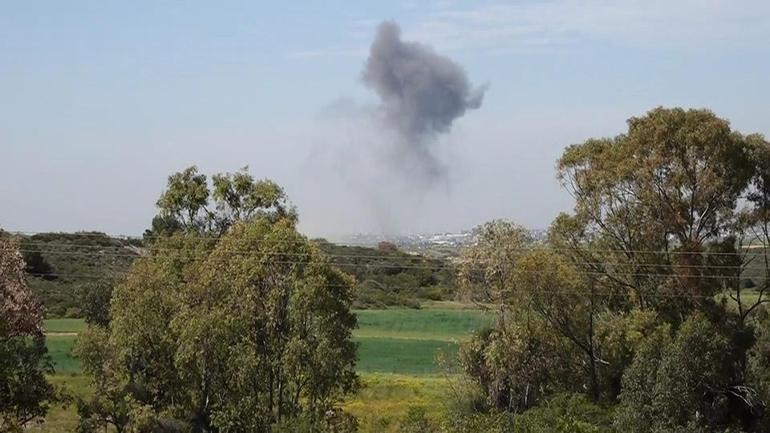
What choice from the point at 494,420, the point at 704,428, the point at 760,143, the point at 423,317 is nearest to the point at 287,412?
the point at 494,420

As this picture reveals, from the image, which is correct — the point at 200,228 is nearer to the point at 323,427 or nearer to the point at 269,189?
the point at 269,189

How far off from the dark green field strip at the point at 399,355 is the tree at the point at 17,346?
18.0m

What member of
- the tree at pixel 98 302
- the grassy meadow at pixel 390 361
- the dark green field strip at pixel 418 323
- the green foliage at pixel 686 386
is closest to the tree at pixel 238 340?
the grassy meadow at pixel 390 361

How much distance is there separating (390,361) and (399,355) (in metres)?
1.23

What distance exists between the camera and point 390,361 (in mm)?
40594

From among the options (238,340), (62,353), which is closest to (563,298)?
(238,340)

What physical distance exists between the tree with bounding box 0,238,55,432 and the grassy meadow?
4.37m

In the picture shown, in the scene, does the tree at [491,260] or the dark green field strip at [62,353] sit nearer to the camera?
the tree at [491,260]

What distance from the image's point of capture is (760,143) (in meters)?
24.8

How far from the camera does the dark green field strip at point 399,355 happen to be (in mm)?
39594

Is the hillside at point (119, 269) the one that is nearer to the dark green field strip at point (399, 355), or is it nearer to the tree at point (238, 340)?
the dark green field strip at point (399, 355)

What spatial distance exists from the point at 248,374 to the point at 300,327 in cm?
183

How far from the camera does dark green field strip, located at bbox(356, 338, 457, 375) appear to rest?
39.6 meters

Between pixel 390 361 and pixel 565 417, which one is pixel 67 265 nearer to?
pixel 390 361
